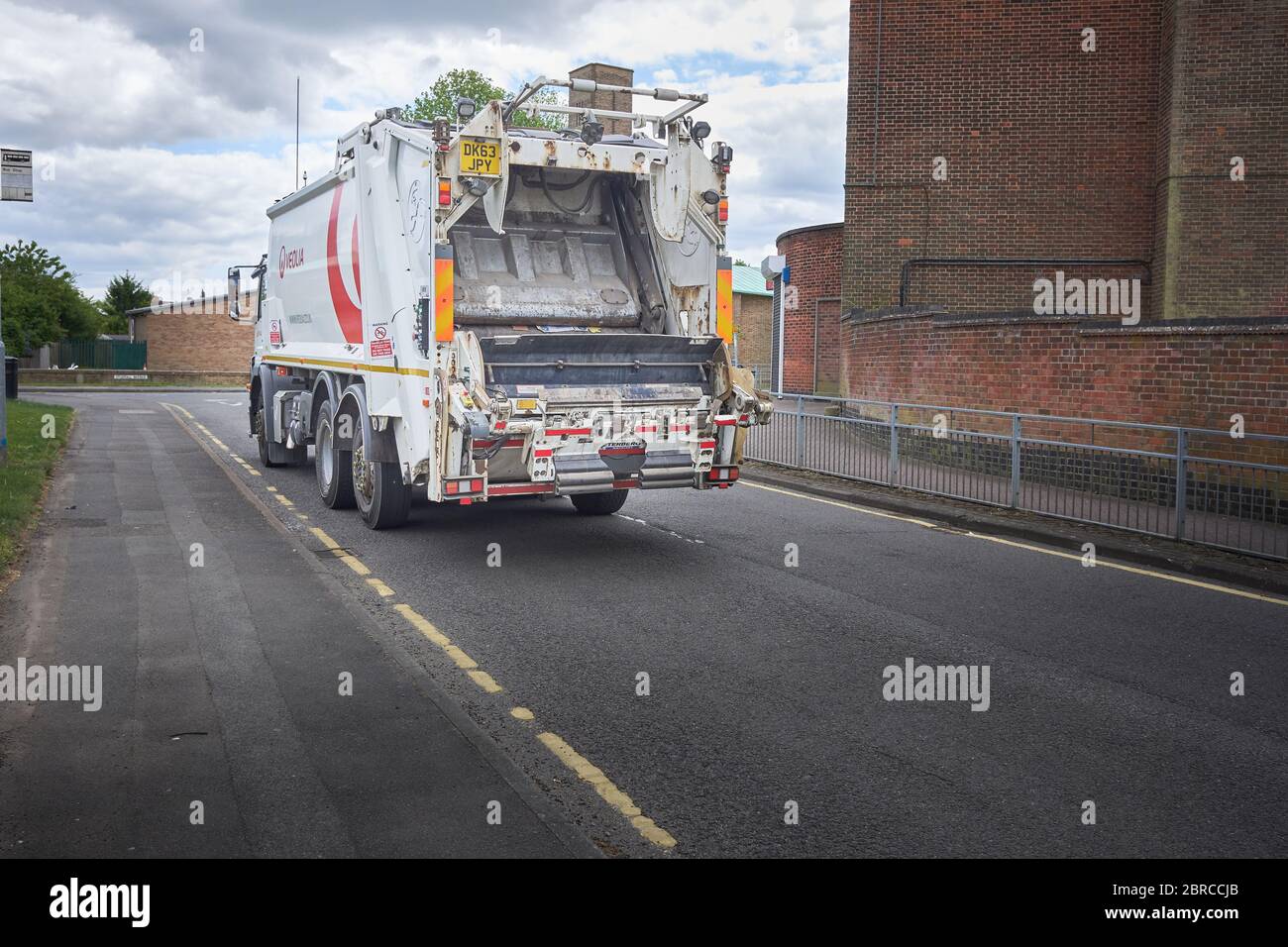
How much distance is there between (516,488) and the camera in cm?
974

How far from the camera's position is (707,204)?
1086 cm

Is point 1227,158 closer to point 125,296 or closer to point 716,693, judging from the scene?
point 716,693

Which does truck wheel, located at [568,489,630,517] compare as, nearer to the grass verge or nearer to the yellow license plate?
the yellow license plate

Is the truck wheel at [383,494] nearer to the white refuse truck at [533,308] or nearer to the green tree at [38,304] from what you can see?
the white refuse truck at [533,308]

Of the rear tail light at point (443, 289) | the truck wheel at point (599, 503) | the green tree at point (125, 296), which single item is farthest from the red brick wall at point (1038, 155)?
the green tree at point (125, 296)

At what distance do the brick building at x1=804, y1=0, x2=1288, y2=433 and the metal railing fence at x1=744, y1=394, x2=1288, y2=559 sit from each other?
2109 millimetres

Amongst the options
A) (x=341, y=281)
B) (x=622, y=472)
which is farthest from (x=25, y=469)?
(x=622, y=472)

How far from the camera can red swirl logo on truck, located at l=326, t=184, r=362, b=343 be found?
11.7m

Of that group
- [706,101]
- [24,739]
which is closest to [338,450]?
[706,101]

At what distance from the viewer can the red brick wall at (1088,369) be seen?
1271 centimetres

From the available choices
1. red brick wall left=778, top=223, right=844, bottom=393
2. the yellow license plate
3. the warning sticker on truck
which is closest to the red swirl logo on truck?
the warning sticker on truck
